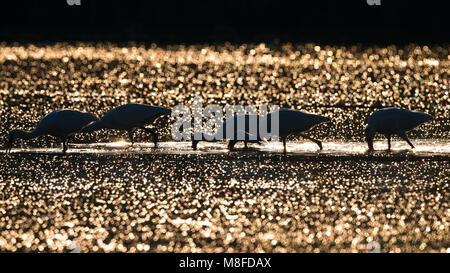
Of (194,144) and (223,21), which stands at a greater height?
(223,21)

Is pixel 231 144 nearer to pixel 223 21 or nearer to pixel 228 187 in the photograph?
pixel 228 187

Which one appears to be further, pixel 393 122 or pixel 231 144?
pixel 231 144

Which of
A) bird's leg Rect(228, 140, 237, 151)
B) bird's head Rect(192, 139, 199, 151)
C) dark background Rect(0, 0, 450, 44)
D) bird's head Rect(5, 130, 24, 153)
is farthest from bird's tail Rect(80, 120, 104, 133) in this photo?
dark background Rect(0, 0, 450, 44)

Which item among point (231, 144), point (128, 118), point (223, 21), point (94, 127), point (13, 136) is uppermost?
point (223, 21)

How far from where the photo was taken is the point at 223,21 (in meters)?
77.2

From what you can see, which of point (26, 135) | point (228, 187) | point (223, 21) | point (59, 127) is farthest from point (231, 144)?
point (223, 21)

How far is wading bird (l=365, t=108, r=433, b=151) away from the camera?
15747 millimetres

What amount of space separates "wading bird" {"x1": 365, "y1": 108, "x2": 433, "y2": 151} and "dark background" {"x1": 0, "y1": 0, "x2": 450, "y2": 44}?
1762 inches

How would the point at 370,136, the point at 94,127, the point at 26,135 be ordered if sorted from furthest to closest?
the point at 94,127 → the point at 26,135 → the point at 370,136

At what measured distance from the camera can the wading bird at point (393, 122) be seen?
15747mm

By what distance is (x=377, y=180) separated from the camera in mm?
13164

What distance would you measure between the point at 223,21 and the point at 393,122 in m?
62.1
